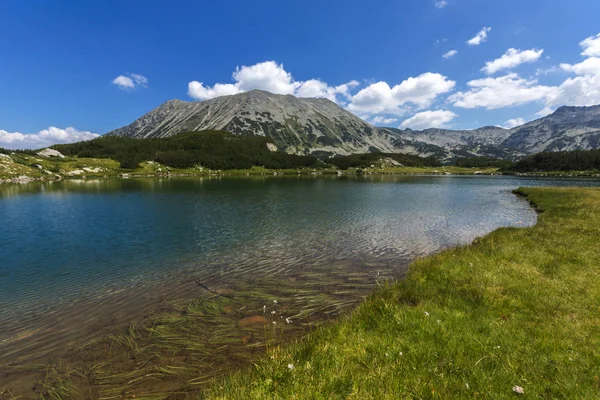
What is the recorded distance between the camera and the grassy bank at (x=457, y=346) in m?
7.28

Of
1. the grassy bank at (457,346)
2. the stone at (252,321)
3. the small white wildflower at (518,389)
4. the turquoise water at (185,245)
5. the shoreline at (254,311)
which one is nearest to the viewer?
the small white wildflower at (518,389)

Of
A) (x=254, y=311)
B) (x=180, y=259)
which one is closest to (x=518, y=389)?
(x=254, y=311)

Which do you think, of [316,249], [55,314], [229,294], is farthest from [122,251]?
[316,249]

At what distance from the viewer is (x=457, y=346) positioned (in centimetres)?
924

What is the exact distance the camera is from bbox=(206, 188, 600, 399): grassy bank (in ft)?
23.9

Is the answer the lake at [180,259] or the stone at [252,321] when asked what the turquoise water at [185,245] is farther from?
the stone at [252,321]

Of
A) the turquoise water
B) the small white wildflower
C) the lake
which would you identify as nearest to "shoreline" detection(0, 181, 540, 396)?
the lake

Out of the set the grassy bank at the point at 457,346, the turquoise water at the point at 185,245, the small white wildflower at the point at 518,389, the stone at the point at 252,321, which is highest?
the small white wildflower at the point at 518,389

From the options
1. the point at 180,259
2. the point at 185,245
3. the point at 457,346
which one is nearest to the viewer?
the point at 457,346

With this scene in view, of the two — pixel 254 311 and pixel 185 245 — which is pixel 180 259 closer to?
pixel 185 245

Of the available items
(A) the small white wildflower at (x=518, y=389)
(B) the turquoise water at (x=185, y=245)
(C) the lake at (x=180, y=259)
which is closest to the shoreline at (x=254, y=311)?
(C) the lake at (x=180, y=259)

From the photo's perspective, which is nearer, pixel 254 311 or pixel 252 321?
pixel 252 321

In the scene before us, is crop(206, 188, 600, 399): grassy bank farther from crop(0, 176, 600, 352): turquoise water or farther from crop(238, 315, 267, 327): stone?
crop(0, 176, 600, 352): turquoise water

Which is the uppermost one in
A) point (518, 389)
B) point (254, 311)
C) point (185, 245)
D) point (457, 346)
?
point (518, 389)
